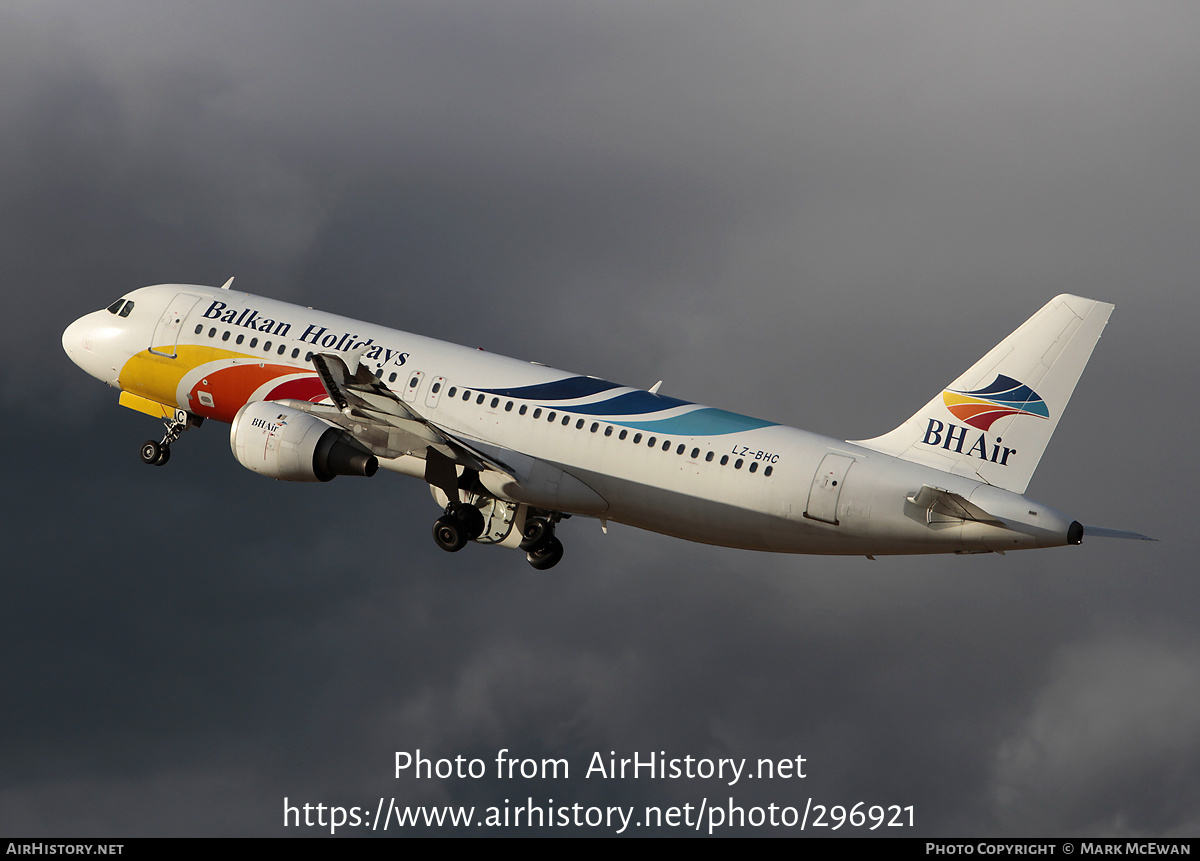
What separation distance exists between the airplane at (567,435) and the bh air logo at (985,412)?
43mm

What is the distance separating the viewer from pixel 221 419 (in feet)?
142

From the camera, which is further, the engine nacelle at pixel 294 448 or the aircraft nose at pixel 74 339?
the aircraft nose at pixel 74 339

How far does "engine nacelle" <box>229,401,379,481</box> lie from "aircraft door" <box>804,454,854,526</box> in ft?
37.8

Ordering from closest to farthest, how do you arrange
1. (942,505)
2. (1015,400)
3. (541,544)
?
(942,505) < (1015,400) < (541,544)

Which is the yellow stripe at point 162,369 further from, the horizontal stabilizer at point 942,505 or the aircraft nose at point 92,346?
the horizontal stabilizer at point 942,505

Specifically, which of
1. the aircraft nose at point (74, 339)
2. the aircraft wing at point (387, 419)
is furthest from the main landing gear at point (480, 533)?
the aircraft nose at point (74, 339)

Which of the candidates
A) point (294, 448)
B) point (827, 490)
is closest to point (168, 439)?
point (294, 448)

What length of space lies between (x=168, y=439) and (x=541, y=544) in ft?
40.0

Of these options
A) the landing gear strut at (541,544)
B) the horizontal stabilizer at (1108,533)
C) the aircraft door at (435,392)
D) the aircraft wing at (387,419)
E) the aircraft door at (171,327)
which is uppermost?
the aircraft door at (171,327)

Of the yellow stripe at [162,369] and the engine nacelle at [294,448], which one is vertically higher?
the yellow stripe at [162,369]

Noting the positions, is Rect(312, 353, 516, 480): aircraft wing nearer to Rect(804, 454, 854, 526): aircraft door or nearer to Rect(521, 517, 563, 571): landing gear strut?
Rect(521, 517, 563, 571): landing gear strut

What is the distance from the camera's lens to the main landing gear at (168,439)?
44.6 meters

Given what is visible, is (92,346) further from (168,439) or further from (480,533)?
(480,533)

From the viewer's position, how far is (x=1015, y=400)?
1379 inches
